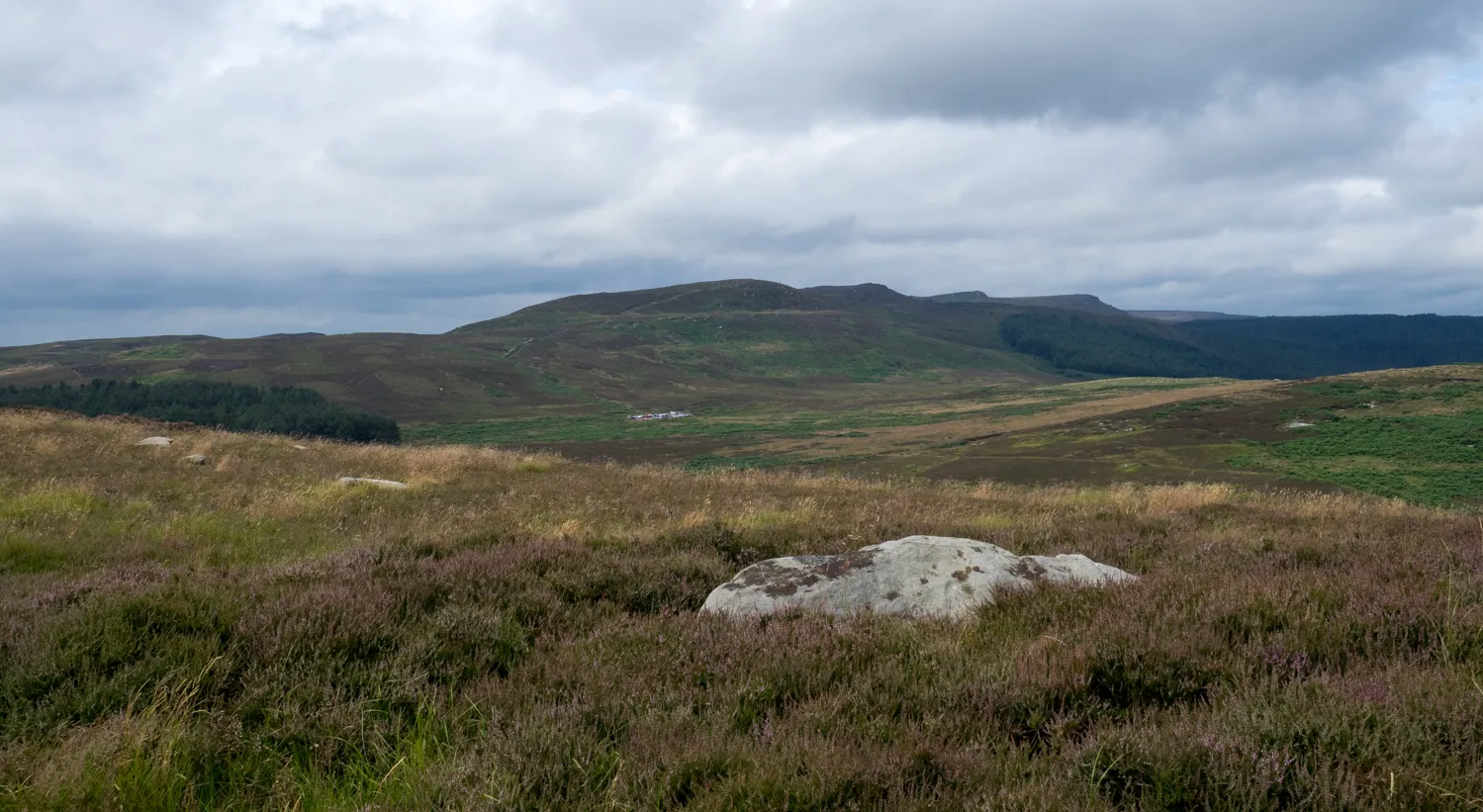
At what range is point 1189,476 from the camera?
2994 cm

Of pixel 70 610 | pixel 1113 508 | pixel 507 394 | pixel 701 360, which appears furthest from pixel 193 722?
pixel 701 360

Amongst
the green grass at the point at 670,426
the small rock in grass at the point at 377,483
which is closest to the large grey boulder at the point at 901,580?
the small rock in grass at the point at 377,483

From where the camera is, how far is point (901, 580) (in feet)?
22.5

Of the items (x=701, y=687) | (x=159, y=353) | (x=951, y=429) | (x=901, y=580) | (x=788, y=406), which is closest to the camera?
(x=701, y=687)

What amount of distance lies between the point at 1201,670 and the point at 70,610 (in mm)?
7049

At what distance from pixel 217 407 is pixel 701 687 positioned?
102 meters

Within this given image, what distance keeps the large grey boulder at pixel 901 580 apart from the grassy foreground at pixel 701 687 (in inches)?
19.4

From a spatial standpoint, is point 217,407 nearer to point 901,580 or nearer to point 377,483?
point 377,483

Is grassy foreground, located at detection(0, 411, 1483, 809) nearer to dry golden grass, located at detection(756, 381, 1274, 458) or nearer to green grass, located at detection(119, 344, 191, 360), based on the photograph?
dry golden grass, located at detection(756, 381, 1274, 458)

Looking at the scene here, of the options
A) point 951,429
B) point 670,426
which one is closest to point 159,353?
point 670,426

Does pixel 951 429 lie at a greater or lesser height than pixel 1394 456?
lesser

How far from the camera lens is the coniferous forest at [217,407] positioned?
79500 mm

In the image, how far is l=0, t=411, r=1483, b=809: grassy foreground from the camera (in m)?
3.08

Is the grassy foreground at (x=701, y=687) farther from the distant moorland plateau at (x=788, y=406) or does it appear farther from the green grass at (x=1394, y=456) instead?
the distant moorland plateau at (x=788, y=406)
